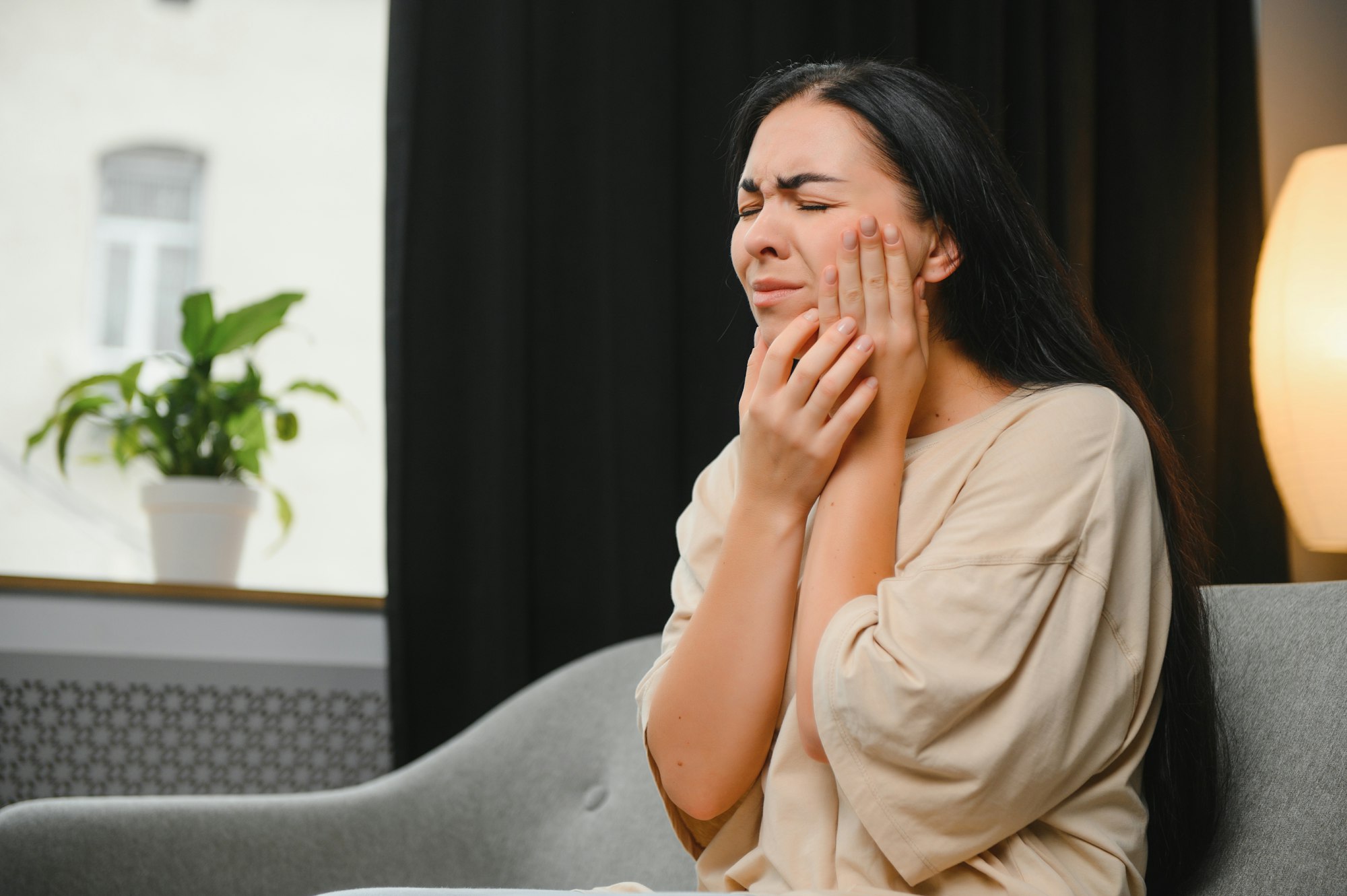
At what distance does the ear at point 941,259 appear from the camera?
3.24ft

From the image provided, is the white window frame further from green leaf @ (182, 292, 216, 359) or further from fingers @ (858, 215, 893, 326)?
fingers @ (858, 215, 893, 326)

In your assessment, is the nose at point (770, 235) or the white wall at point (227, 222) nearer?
the nose at point (770, 235)

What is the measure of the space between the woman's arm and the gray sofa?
385 mm

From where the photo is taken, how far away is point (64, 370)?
2096 millimetres

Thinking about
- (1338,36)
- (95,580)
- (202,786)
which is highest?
(1338,36)

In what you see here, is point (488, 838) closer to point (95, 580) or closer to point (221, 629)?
point (221, 629)

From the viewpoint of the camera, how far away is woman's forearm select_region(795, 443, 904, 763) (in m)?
0.86

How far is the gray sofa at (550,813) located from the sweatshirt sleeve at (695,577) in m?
0.33

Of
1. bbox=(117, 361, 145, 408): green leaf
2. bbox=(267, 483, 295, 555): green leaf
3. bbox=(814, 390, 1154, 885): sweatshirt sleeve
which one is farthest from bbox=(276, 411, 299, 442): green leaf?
bbox=(814, 390, 1154, 885): sweatshirt sleeve

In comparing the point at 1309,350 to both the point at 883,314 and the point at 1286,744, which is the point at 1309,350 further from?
the point at 883,314

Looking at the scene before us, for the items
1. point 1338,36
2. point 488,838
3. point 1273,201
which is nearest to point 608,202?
point 488,838

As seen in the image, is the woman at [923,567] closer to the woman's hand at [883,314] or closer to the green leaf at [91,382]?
the woman's hand at [883,314]

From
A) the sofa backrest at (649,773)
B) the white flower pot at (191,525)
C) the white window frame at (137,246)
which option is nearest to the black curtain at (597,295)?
the white flower pot at (191,525)

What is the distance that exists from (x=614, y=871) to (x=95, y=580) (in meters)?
0.99
